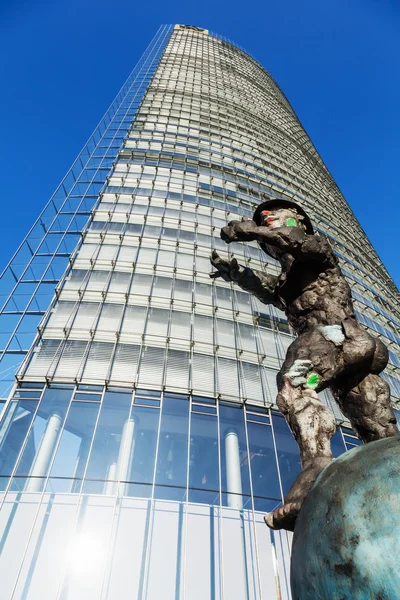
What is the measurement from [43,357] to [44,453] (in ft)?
9.07

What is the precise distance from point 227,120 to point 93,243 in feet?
54.0

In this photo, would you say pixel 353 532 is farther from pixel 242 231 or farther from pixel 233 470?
pixel 233 470

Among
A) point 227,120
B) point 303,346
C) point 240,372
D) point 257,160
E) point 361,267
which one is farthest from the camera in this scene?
point 227,120

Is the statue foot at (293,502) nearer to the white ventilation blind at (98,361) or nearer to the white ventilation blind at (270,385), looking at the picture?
the white ventilation blind at (98,361)

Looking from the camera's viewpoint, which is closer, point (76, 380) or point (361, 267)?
point (76, 380)

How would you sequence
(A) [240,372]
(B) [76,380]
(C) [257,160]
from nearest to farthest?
(B) [76,380] < (A) [240,372] < (C) [257,160]

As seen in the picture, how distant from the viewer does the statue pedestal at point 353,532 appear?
113 cm

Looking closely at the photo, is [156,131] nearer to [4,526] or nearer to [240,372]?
[240,372]

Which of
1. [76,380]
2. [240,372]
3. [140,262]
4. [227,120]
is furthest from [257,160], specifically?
[76,380]

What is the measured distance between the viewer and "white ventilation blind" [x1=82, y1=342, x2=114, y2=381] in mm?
9570

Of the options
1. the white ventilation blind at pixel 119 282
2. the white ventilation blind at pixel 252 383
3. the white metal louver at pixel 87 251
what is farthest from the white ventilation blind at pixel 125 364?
the white metal louver at pixel 87 251

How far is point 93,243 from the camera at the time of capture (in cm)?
1387

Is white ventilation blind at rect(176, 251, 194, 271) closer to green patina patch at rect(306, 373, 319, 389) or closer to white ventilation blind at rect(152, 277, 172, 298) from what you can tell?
white ventilation blind at rect(152, 277, 172, 298)

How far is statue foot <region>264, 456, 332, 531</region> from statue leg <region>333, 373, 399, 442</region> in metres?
1.13
